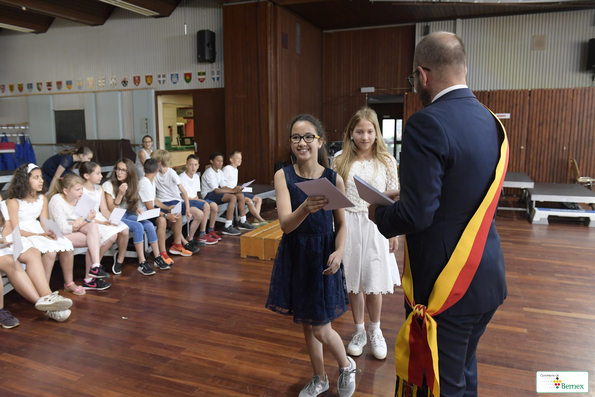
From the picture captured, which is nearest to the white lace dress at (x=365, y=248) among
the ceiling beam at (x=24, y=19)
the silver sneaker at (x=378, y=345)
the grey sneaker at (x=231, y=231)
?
the silver sneaker at (x=378, y=345)

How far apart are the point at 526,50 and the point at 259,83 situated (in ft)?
20.8

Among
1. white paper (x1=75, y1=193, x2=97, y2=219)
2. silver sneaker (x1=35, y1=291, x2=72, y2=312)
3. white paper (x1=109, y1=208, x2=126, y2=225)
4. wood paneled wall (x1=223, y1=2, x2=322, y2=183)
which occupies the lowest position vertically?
silver sneaker (x1=35, y1=291, x2=72, y2=312)

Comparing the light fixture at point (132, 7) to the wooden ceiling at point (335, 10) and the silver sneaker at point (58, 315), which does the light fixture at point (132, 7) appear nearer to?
the wooden ceiling at point (335, 10)

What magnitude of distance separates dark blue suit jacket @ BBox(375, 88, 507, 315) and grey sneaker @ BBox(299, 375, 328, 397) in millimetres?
1121

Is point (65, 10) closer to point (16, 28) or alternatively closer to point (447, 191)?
point (16, 28)

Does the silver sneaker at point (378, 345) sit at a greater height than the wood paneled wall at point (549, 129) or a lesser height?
lesser

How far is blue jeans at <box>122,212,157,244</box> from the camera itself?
4.66 meters

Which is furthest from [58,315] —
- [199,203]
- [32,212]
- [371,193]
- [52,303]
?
[371,193]

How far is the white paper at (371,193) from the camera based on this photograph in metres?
1.45

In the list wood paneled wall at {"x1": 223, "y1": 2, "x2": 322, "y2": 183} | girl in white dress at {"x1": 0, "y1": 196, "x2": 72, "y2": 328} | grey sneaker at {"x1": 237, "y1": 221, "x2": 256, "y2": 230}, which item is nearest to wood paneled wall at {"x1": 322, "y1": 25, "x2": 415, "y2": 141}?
wood paneled wall at {"x1": 223, "y1": 2, "x2": 322, "y2": 183}

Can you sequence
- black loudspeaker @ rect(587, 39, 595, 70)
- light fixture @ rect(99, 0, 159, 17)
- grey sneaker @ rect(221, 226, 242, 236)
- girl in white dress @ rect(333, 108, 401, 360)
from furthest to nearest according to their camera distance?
black loudspeaker @ rect(587, 39, 595, 70) < light fixture @ rect(99, 0, 159, 17) < grey sneaker @ rect(221, 226, 242, 236) < girl in white dress @ rect(333, 108, 401, 360)

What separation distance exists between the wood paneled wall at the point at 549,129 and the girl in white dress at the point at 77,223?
8968 mm

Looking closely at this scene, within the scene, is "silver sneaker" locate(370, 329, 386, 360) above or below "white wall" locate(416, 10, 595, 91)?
below

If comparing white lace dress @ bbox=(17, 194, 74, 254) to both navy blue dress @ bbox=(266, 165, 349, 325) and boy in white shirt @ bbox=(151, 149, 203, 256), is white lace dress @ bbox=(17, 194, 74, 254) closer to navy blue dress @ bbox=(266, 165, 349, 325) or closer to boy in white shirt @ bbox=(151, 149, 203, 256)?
boy in white shirt @ bbox=(151, 149, 203, 256)
